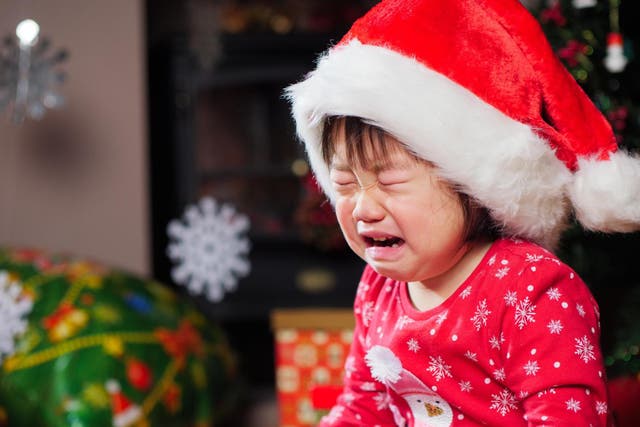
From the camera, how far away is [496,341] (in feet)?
2.81

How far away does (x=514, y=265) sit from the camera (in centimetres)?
87

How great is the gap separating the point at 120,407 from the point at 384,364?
1104 mm

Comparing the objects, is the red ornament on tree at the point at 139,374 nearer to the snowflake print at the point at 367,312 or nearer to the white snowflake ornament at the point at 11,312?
the white snowflake ornament at the point at 11,312

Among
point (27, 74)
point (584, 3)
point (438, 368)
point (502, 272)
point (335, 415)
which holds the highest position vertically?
point (584, 3)

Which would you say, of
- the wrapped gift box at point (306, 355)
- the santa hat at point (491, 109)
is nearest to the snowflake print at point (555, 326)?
the santa hat at point (491, 109)

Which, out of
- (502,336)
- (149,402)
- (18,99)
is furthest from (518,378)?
(18,99)

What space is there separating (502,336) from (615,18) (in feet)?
2.51

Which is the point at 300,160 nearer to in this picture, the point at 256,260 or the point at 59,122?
the point at 256,260

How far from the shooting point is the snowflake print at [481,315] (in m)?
0.86

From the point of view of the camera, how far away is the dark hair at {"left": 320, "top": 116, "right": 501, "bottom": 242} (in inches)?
34.4

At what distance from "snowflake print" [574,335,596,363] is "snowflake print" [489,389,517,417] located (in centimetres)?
10

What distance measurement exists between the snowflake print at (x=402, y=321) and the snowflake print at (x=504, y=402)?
12cm

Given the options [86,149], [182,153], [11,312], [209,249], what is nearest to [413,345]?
[11,312]

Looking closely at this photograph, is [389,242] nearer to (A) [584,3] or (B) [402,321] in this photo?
(B) [402,321]
